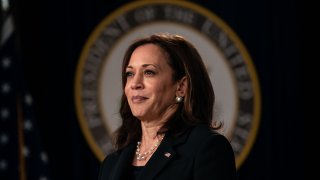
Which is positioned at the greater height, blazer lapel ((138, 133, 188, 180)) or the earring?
the earring

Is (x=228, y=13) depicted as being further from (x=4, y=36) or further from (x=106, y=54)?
(x=4, y=36)

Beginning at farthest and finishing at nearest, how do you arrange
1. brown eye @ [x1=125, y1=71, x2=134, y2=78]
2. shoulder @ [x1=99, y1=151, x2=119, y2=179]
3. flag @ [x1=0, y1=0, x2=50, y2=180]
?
1. flag @ [x1=0, y1=0, x2=50, y2=180]
2. shoulder @ [x1=99, y1=151, x2=119, y2=179]
3. brown eye @ [x1=125, y1=71, x2=134, y2=78]

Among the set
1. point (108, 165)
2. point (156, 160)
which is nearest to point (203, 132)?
point (156, 160)

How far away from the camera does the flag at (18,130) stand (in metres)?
4.06

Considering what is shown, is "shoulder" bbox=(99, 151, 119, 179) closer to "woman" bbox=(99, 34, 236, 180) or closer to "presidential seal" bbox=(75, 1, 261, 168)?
"woman" bbox=(99, 34, 236, 180)

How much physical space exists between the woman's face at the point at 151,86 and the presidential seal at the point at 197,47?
2.34m

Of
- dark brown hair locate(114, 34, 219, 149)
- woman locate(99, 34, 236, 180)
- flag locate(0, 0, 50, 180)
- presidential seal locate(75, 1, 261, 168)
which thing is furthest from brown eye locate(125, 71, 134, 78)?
presidential seal locate(75, 1, 261, 168)

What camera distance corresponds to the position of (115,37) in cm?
437

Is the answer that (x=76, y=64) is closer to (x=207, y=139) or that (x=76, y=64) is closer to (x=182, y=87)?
(x=182, y=87)

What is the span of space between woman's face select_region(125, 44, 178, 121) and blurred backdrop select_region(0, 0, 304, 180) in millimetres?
2303

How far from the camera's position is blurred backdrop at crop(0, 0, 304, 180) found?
13.8 feet

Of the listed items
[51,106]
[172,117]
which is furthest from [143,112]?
[51,106]

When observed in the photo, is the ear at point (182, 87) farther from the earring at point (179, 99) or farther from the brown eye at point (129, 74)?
the brown eye at point (129, 74)

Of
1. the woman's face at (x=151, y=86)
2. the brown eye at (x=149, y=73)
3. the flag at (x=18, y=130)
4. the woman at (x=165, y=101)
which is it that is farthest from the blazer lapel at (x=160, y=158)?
the flag at (x=18, y=130)
